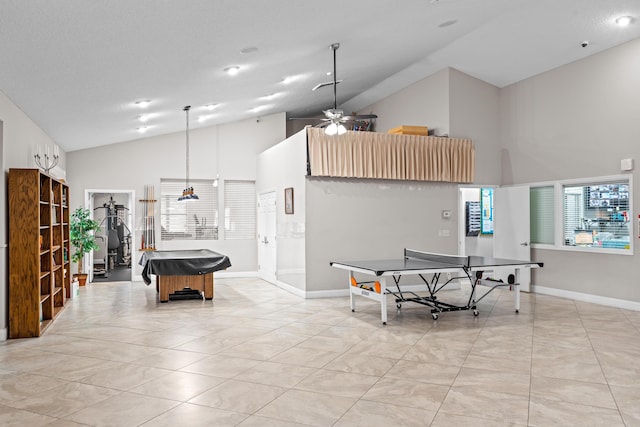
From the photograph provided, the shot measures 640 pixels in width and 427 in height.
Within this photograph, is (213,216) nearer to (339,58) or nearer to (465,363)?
(339,58)

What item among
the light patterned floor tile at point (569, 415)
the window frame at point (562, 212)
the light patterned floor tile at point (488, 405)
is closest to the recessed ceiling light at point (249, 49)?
the light patterned floor tile at point (488, 405)

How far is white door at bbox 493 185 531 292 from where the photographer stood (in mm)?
8578

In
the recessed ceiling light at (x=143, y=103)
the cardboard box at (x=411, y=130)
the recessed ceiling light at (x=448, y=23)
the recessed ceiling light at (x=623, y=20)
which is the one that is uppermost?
the recessed ceiling light at (x=448, y=23)

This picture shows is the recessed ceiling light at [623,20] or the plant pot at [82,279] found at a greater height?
the recessed ceiling light at [623,20]

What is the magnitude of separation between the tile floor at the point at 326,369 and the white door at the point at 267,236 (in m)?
2.90

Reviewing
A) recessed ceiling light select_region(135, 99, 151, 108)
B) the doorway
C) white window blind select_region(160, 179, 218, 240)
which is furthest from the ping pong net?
the doorway

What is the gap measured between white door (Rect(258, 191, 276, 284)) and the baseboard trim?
4818mm

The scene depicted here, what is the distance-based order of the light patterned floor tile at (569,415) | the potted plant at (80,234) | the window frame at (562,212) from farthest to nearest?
the potted plant at (80,234), the window frame at (562,212), the light patterned floor tile at (569,415)

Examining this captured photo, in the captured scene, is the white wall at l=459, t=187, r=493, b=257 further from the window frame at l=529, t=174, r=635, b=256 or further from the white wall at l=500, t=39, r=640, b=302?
the window frame at l=529, t=174, r=635, b=256

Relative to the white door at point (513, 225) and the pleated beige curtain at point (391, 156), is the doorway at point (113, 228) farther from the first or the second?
the white door at point (513, 225)

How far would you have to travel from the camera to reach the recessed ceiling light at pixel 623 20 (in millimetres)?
6434

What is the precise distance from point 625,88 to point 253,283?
7.18m

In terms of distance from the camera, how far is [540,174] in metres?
8.43

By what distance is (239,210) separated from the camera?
36.7 feet
